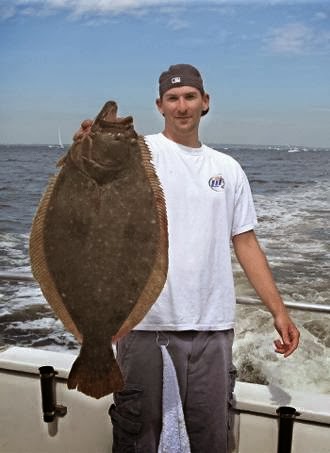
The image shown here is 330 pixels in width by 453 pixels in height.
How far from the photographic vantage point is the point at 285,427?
2.74m

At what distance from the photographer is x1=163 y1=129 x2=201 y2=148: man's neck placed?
2.39 meters

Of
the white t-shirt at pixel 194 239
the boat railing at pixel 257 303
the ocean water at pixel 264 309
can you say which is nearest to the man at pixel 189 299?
the white t-shirt at pixel 194 239

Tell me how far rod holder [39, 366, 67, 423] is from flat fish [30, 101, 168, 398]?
115 centimetres

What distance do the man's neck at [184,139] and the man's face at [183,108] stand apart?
2 centimetres

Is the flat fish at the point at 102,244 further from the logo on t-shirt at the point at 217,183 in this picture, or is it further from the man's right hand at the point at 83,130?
the logo on t-shirt at the point at 217,183

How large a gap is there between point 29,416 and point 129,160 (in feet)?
5.98

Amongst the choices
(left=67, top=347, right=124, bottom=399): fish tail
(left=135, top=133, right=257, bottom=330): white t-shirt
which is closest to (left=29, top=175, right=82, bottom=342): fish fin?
(left=67, top=347, right=124, bottom=399): fish tail

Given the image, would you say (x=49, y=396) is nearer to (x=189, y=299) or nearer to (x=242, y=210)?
(x=189, y=299)

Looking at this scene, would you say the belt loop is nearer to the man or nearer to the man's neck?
the man

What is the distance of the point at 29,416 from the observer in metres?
3.12

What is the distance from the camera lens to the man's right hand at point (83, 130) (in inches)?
72.1

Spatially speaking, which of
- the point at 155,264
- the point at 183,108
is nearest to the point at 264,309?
the point at 183,108

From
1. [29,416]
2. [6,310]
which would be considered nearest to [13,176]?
[6,310]

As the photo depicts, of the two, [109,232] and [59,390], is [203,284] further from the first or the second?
[59,390]
